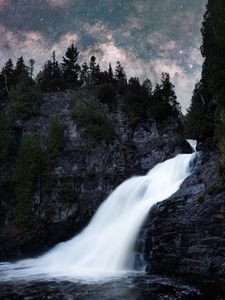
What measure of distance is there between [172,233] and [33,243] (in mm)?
14661

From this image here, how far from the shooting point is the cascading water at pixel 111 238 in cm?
1922

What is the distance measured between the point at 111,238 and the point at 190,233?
633 centimetres

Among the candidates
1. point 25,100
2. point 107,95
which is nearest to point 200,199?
point 107,95

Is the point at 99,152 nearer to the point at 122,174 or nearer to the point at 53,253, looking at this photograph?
the point at 122,174

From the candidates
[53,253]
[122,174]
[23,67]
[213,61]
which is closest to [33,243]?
[53,253]

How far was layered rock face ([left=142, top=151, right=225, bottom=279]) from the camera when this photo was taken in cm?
1638

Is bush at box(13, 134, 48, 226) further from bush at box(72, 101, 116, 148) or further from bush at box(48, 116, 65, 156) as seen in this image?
bush at box(72, 101, 116, 148)

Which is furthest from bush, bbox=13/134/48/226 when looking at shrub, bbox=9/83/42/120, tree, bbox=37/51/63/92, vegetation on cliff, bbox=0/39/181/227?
tree, bbox=37/51/63/92

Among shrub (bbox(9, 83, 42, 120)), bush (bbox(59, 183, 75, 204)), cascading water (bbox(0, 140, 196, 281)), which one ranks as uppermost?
shrub (bbox(9, 83, 42, 120))

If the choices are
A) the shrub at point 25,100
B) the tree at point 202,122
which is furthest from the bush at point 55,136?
the tree at point 202,122

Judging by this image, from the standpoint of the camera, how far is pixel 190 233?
17578 millimetres

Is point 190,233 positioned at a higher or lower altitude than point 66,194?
lower

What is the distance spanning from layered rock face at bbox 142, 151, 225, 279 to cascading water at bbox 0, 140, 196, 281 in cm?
172

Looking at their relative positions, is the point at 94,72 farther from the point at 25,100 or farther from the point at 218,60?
the point at 218,60
